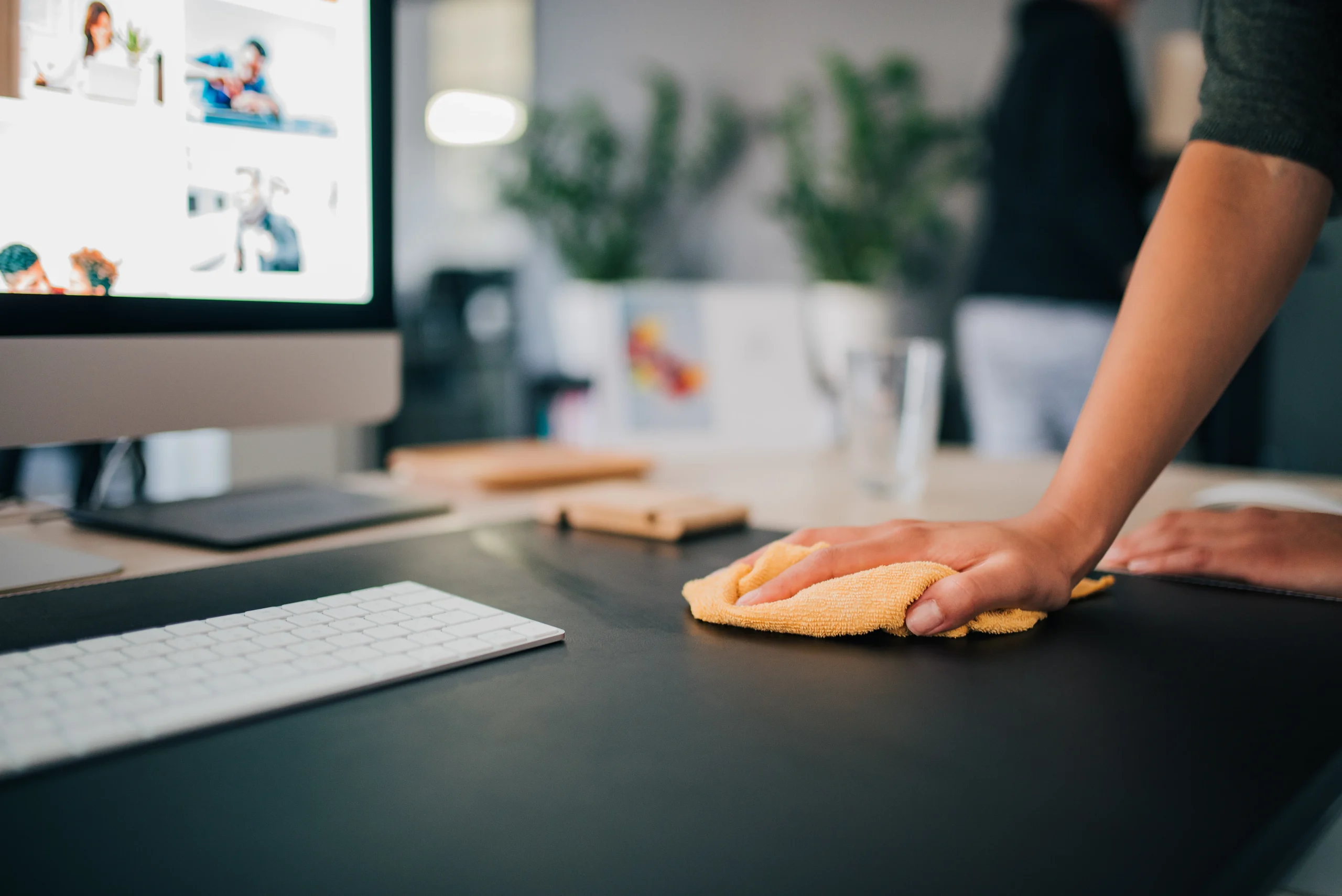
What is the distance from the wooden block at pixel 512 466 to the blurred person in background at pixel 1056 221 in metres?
1.19

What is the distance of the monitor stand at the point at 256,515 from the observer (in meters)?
0.76

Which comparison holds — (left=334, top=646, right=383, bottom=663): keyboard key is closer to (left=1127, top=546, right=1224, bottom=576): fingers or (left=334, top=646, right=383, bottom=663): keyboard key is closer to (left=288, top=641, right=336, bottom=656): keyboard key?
(left=288, top=641, right=336, bottom=656): keyboard key

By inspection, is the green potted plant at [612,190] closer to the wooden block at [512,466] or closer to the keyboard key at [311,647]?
the wooden block at [512,466]

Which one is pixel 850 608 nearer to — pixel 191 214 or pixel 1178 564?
pixel 1178 564

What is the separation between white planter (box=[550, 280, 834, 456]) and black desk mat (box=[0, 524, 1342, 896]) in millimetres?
1057

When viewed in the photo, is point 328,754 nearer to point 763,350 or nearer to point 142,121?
point 142,121

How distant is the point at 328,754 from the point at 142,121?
520mm

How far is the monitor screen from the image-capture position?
0.62 metres

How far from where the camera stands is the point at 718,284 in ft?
13.7

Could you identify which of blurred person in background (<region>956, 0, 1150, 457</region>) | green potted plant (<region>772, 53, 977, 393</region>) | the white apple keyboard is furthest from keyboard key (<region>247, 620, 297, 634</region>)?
green potted plant (<region>772, 53, 977, 393</region>)

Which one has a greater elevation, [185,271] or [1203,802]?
[185,271]

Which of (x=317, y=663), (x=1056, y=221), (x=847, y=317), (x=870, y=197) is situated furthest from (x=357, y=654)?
(x=870, y=197)

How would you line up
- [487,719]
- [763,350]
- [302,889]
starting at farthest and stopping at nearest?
[763,350] < [487,719] < [302,889]

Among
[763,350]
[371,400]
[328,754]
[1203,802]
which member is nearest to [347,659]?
[328,754]
